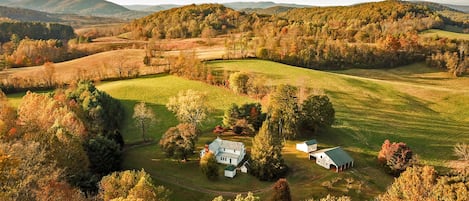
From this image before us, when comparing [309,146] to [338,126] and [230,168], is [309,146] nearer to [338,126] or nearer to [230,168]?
[338,126]

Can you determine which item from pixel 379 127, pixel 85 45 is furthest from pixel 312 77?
pixel 85 45

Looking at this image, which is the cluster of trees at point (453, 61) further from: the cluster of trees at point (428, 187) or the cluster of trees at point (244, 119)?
the cluster of trees at point (428, 187)

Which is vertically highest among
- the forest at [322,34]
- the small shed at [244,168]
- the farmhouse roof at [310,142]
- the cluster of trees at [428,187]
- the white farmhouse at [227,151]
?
the forest at [322,34]

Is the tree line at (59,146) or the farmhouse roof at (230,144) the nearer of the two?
the tree line at (59,146)

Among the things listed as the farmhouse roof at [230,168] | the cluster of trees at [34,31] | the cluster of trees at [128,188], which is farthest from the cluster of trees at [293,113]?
the cluster of trees at [34,31]

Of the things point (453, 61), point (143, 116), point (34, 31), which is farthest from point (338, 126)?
point (34, 31)

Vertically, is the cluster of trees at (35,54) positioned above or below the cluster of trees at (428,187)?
above

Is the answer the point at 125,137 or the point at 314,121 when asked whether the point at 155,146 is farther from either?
the point at 314,121
